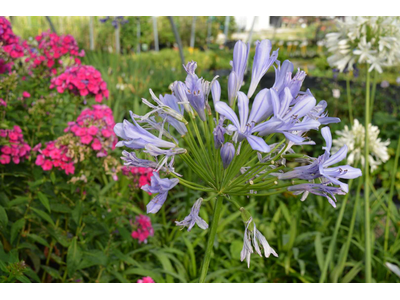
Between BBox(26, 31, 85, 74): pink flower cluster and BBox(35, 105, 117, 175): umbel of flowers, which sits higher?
BBox(26, 31, 85, 74): pink flower cluster

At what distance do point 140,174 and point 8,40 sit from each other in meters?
1.31

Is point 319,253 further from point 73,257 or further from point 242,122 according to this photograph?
point 242,122

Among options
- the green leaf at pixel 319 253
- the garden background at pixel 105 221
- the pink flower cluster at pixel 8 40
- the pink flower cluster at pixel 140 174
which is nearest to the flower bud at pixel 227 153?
the garden background at pixel 105 221

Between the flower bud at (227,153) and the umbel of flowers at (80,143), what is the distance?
1403 millimetres

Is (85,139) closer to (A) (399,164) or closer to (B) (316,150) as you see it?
(B) (316,150)

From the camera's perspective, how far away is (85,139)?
2.15m

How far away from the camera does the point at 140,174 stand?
8.25 ft

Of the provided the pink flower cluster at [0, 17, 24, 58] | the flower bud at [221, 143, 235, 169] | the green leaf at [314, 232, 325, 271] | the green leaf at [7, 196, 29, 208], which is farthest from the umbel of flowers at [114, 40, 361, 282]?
the pink flower cluster at [0, 17, 24, 58]

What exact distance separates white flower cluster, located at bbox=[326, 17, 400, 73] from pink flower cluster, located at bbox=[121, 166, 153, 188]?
4.59 ft

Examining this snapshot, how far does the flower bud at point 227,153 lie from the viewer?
87 centimetres

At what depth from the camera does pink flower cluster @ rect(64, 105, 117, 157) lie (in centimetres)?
218

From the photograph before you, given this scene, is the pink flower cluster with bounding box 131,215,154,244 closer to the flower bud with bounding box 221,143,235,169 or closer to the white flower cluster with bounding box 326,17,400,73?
the white flower cluster with bounding box 326,17,400,73

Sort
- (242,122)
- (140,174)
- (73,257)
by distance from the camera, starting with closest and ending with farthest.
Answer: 1. (242,122)
2. (73,257)
3. (140,174)

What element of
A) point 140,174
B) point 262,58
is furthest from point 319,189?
point 140,174
